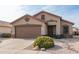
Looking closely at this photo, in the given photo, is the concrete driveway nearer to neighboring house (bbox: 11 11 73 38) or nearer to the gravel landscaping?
the gravel landscaping

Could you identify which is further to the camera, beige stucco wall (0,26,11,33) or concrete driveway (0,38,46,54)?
beige stucco wall (0,26,11,33)

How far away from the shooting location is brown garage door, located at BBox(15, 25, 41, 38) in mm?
9236

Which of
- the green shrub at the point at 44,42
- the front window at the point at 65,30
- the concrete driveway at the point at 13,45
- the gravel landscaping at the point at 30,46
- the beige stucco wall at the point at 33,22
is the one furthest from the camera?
the beige stucco wall at the point at 33,22

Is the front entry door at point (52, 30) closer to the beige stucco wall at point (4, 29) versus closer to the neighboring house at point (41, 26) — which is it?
the neighboring house at point (41, 26)

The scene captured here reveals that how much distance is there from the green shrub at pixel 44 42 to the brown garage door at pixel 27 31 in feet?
1.19

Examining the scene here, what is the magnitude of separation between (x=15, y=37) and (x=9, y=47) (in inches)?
22.7

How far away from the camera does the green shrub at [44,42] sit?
8.79 m

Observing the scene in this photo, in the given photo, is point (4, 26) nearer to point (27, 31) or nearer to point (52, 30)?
point (27, 31)

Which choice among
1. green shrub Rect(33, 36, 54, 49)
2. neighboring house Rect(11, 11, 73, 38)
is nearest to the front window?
neighboring house Rect(11, 11, 73, 38)

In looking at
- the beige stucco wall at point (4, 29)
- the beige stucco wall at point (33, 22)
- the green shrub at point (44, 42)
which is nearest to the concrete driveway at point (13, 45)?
the green shrub at point (44, 42)
